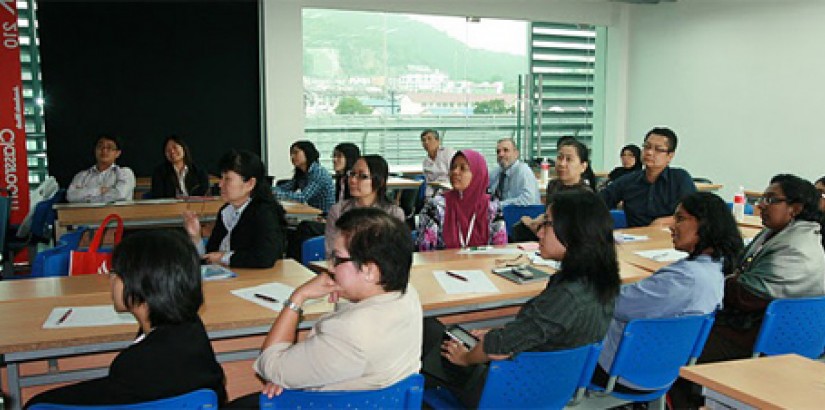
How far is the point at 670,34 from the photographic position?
32.9 ft

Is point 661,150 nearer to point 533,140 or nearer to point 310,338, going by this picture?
point 310,338

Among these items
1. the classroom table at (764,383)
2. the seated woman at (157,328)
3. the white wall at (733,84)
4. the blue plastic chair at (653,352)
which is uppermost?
the white wall at (733,84)

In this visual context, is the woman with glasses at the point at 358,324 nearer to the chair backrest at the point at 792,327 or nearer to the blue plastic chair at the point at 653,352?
the blue plastic chair at the point at 653,352

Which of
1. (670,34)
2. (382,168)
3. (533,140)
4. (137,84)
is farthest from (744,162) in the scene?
(137,84)

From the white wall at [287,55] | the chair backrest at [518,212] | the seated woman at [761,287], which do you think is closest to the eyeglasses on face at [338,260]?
the seated woman at [761,287]

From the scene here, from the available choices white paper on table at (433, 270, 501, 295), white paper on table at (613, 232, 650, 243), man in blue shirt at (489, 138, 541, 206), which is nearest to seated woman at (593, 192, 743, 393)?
white paper on table at (433, 270, 501, 295)

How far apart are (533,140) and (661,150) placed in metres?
5.64

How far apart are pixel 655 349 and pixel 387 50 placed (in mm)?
7664

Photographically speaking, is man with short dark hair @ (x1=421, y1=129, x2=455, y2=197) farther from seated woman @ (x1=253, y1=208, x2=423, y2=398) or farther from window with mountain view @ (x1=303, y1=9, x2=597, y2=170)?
seated woman @ (x1=253, y1=208, x2=423, y2=398)

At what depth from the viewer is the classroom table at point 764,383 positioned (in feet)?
5.82

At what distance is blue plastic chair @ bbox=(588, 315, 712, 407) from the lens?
254cm

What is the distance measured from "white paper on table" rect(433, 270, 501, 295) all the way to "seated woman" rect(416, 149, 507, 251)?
3.19 feet

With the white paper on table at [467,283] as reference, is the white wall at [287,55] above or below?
above

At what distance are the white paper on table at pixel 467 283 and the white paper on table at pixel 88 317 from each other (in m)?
1.28
